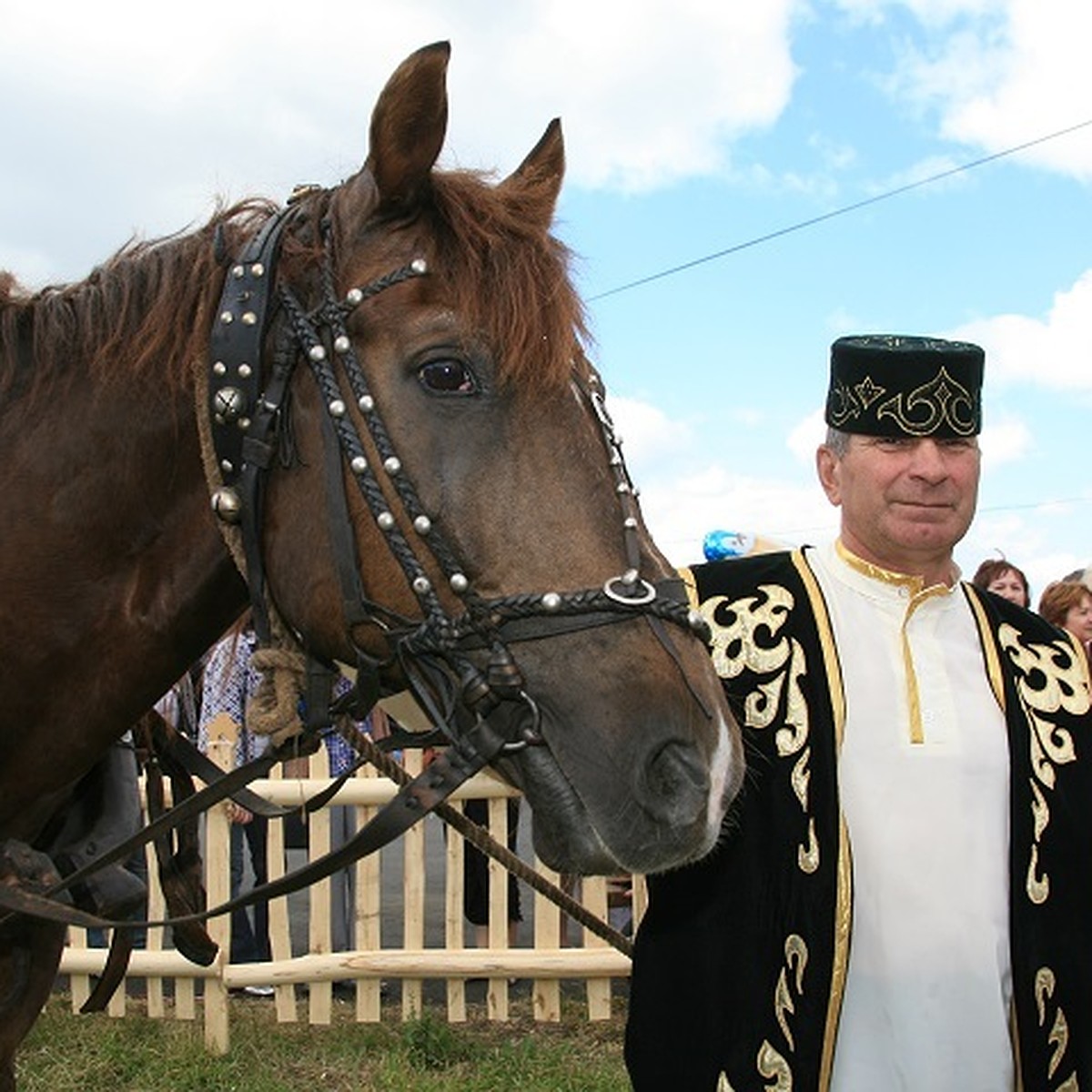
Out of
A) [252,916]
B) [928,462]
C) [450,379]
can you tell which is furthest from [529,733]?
[252,916]

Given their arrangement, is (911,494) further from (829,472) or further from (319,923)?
(319,923)

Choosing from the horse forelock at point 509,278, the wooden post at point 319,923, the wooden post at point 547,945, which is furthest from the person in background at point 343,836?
the horse forelock at point 509,278

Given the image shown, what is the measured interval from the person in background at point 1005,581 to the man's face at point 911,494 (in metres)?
4.52

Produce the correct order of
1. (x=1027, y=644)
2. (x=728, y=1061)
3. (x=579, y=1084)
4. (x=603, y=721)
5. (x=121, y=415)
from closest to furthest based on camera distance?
1. (x=603, y=721)
2. (x=121, y=415)
3. (x=728, y=1061)
4. (x=1027, y=644)
5. (x=579, y=1084)

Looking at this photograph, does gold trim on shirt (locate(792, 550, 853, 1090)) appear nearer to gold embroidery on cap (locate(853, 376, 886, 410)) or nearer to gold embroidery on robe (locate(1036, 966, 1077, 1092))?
gold embroidery on robe (locate(1036, 966, 1077, 1092))

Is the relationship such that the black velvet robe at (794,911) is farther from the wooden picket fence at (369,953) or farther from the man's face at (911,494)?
the wooden picket fence at (369,953)

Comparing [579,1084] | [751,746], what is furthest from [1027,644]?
[579,1084]

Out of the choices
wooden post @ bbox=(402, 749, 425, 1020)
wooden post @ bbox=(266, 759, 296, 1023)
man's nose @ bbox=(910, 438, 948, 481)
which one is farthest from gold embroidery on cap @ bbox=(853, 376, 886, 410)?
wooden post @ bbox=(266, 759, 296, 1023)

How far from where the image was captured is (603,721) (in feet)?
6.52

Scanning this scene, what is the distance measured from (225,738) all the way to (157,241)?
3941 millimetres

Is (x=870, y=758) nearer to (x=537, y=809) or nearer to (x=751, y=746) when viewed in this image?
(x=751, y=746)

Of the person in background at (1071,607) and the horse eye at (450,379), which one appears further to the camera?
the person in background at (1071,607)

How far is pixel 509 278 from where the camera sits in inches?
85.1

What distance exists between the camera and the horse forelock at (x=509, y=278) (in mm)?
2123
